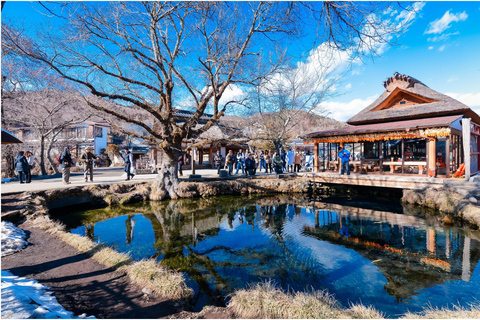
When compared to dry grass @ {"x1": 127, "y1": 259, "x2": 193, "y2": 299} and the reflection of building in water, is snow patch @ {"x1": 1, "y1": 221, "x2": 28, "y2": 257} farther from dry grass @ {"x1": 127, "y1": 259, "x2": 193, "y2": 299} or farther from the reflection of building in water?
the reflection of building in water

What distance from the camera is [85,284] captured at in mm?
3557

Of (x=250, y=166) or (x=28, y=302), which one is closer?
(x=28, y=302)

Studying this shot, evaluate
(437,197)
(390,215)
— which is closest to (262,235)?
(390,215)

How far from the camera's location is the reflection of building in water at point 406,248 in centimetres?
466

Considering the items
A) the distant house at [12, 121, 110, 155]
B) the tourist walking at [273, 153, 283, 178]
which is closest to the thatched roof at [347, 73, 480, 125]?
the tourist walking at [273, 153, 283, 178]

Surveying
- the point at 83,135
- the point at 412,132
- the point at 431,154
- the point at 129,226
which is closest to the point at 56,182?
the point at 129,226

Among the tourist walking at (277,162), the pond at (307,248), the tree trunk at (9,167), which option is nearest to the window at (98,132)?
the tree trunk at (9,167)

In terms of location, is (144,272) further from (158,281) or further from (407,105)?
(407,105)

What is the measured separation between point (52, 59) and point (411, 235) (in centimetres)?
1180

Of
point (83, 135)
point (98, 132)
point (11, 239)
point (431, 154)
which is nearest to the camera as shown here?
point (11, 239)

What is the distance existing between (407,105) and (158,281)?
58.2 ft

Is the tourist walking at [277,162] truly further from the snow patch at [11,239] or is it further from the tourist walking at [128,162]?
the snow patch at [11,239]

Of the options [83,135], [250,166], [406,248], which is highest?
[83,135]

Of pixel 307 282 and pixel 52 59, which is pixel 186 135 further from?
pixel 307 282
